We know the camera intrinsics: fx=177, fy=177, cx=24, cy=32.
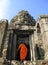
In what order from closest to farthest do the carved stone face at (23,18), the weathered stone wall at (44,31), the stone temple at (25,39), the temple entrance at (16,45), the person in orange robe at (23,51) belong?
the weathered stone wall at (44,31) → the stone temple at (25,39) → the person in orange robe at (23,51) → the temple entrance at (16,45) → the carved stone face at (23,18)

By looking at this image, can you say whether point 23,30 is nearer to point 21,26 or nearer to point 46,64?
point 21,26

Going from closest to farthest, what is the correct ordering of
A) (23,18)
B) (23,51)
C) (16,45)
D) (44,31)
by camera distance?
(44,31) → (23,51) → (16,45) → (23,18)

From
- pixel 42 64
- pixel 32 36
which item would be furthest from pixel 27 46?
pixel 42 64

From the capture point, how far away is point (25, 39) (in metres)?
12.2

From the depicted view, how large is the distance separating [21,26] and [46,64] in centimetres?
543

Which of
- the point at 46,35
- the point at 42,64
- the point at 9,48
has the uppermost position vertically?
the point at 46,35

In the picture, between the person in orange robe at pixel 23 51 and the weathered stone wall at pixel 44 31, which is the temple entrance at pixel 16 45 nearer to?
the person in orange robe at pixel 23 51

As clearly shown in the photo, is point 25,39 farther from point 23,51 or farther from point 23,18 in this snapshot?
point 23,18

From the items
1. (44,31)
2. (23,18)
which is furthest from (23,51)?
(23,18)

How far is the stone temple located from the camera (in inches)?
392

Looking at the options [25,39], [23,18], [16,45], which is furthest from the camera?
[23,18]

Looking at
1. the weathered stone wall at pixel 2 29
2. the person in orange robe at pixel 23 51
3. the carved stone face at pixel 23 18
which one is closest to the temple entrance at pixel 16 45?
the person in orange robe at pixel 23 51

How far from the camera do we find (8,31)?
38.8 feet

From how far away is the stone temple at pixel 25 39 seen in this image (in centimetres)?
996
